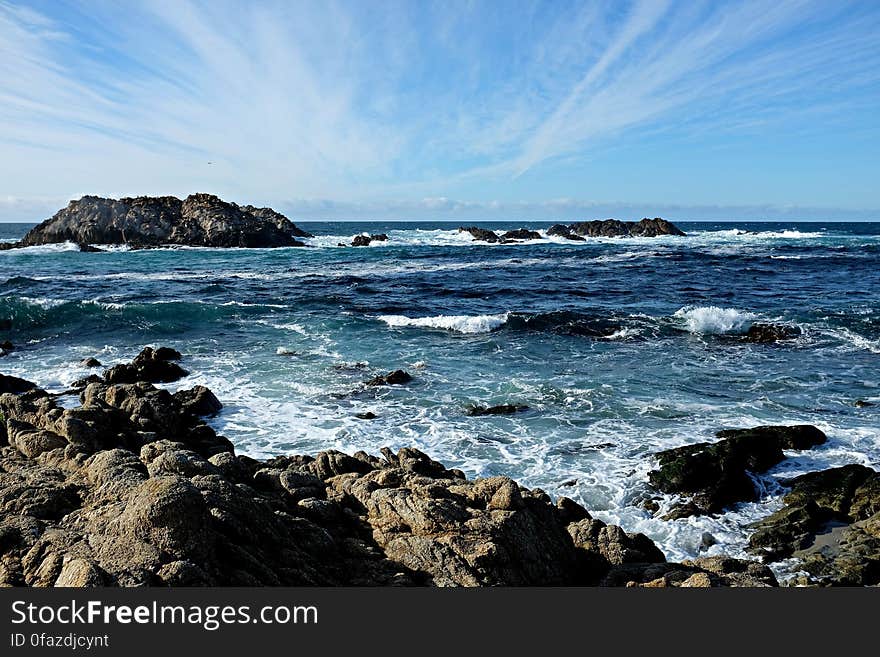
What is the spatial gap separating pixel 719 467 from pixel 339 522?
7.06m

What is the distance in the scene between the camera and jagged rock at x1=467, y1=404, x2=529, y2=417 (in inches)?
552

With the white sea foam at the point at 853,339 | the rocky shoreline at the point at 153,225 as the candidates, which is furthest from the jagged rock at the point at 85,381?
the rocky shoreline at the point at 153,225

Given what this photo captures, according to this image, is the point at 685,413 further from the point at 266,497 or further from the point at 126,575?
the point at 126,575

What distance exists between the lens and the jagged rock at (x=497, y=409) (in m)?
14.0

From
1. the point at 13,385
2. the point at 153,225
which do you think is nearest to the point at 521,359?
the point at 13,385

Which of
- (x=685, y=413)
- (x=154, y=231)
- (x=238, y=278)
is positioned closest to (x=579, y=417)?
(x=685, y=413)

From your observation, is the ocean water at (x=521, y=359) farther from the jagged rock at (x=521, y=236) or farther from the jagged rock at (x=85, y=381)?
the jagged rock at (x=521, y=236)

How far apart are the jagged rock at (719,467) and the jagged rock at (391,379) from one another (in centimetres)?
777

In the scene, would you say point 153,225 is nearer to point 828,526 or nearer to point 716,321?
point 716,321

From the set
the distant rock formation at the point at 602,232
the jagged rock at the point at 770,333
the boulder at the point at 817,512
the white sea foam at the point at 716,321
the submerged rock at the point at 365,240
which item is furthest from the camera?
the distant rock formation at the point at 602,232

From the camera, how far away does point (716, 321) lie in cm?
2308

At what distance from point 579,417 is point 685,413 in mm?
2570

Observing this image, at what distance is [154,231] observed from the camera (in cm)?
7412

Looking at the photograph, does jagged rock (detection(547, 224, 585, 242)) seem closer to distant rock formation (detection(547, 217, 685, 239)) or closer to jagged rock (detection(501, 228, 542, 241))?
distant rock formation (detection(547, 217, 685, 239))
